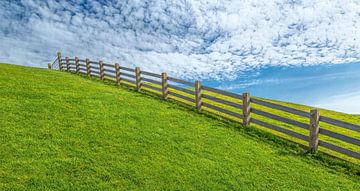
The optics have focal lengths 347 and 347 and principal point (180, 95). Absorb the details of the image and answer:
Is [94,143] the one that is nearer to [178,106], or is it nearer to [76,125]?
[76,125]

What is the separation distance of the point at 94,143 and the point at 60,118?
9.18 feet

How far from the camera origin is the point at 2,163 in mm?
8469

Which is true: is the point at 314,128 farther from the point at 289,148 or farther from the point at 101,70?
the point at 101,70

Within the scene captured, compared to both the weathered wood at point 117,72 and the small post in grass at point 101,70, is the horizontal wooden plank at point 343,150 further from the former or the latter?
the small post in grass at point 101,70

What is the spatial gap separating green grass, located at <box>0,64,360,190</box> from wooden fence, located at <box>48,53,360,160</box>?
51 cm

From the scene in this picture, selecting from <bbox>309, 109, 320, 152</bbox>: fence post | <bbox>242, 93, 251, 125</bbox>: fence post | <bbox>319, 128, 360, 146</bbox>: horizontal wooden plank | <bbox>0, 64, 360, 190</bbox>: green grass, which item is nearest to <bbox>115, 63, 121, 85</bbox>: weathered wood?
<bbox>0, 64, 360, 190</bbox>: green grass

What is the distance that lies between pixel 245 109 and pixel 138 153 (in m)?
6.09

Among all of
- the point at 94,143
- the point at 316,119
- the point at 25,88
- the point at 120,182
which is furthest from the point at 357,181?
the point at 25,88

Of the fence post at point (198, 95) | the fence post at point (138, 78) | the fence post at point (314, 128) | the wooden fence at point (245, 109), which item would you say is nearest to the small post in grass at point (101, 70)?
the wooden fence at point (245, 109)

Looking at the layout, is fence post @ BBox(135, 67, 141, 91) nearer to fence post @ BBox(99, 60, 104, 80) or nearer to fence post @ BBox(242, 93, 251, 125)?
fence post @ BBox(99, 60, 104, 80)

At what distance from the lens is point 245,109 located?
47.5 ft

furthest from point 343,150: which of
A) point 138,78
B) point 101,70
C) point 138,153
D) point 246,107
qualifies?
point 101,70

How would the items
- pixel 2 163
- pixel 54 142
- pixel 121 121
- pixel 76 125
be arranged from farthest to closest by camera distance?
pixel 121 121 → pixel 76 125 → pixel 54 142 → pixel 2 163

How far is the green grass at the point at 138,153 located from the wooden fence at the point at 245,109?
510 mm
